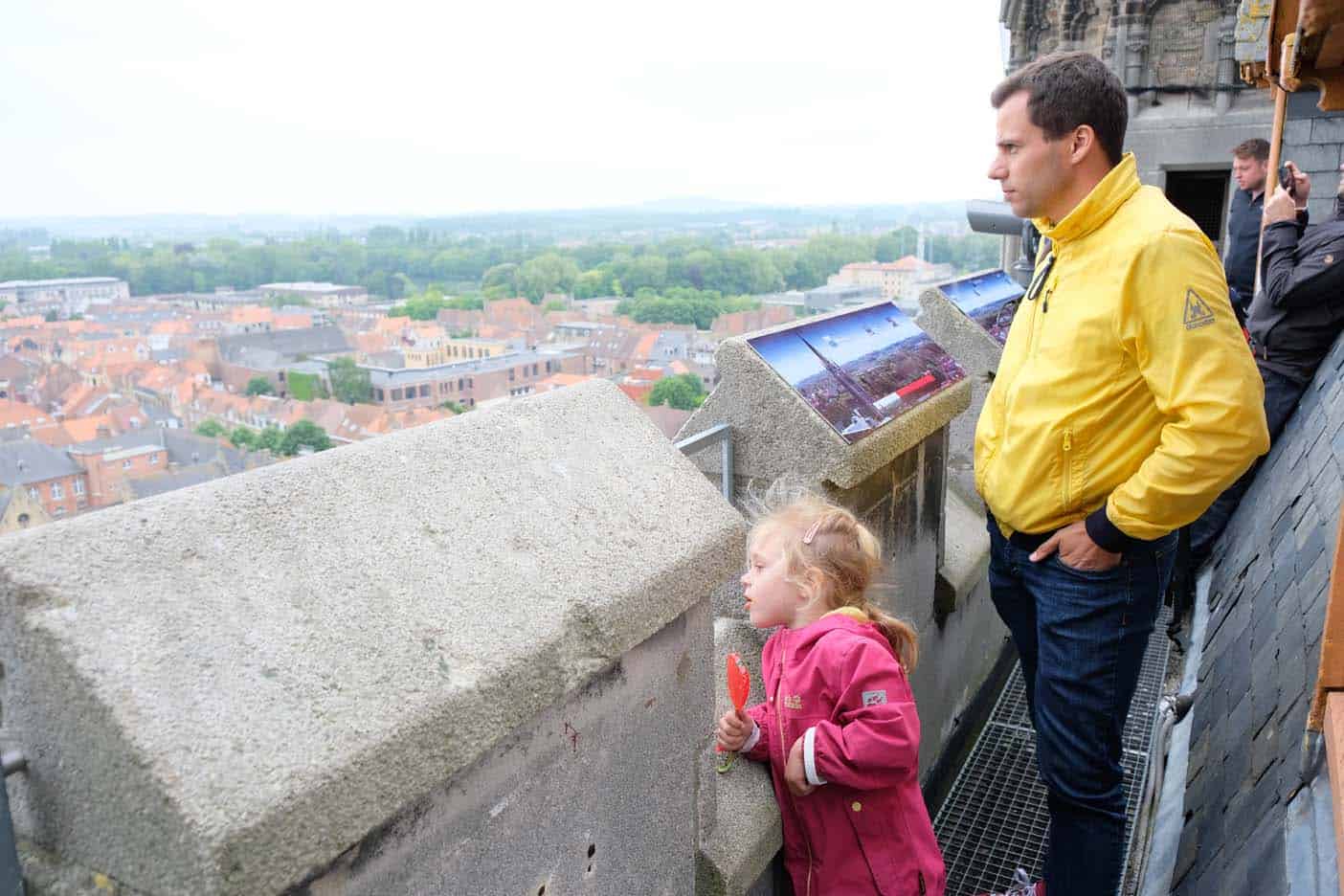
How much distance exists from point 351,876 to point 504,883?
368 millimetres

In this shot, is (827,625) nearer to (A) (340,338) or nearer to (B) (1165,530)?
(B) (1165,530)

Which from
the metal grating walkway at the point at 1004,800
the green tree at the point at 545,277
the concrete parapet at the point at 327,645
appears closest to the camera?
the concrete parapet at the point at 327,645

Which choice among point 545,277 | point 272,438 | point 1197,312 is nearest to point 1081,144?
point 1197,312

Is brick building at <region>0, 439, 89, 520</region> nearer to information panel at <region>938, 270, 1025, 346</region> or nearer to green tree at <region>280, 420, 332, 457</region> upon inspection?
green tree at <region>280, 420, 332, 457</region>

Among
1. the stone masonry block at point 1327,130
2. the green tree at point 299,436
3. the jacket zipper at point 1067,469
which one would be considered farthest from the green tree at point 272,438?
the stone masonry block at point 1327,130

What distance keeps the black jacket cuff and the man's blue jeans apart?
8cm

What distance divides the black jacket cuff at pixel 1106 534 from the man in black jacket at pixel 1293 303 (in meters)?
2.31

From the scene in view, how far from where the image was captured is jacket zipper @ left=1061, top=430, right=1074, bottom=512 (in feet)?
8.05

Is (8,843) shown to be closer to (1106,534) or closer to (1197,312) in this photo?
(1106,534)

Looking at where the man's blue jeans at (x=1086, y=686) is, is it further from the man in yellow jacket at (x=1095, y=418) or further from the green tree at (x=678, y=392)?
the green tree at (x=678, y=392)

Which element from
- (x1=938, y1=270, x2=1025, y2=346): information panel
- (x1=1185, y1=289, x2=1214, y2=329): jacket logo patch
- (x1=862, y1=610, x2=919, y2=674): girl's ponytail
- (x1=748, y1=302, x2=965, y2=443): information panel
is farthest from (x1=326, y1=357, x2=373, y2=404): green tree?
(x1=1185, y1=289, x2=1214, y2=329): jacket logo patch

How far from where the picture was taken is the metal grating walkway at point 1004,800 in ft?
11.8

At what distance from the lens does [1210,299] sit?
Result: 88.7 inches

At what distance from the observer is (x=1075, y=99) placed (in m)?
2.44
